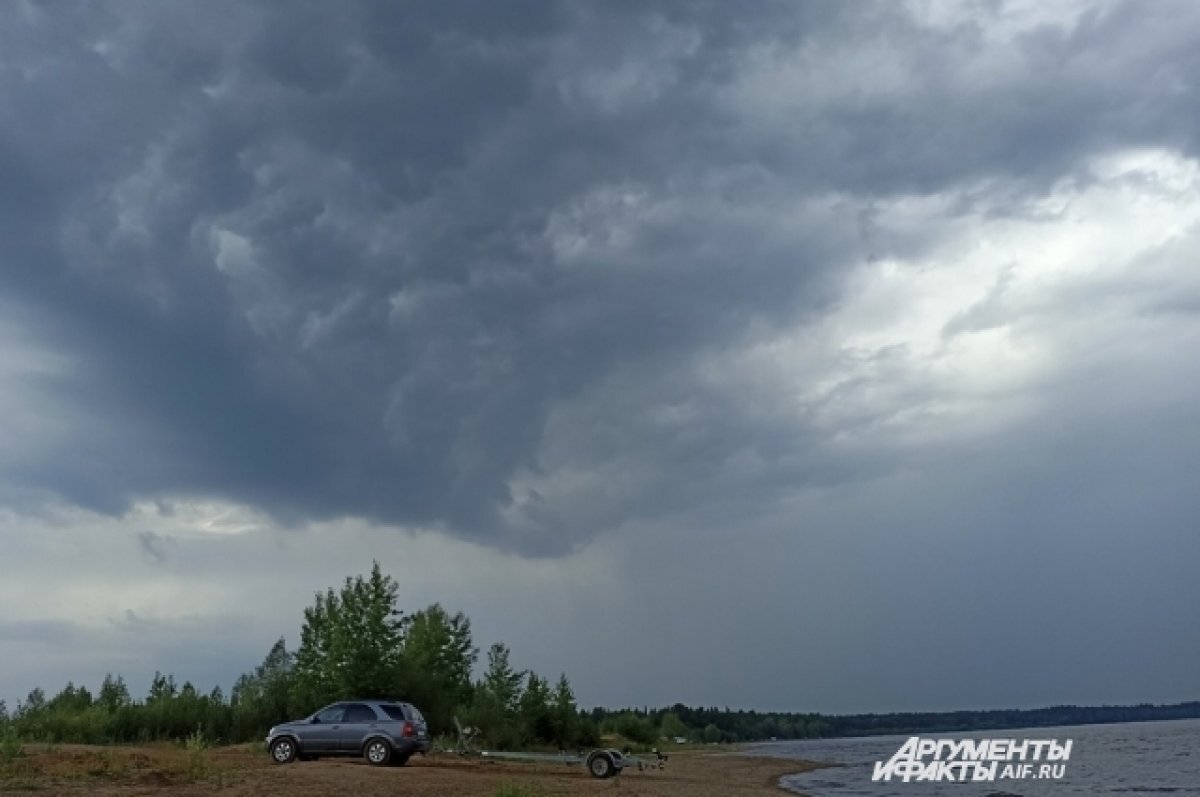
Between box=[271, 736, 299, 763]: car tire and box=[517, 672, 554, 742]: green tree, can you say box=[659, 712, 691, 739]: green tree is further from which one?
box=[271, 736, 299, 763]: car tire

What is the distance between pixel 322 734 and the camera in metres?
34.8

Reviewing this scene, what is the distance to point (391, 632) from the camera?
67188mm

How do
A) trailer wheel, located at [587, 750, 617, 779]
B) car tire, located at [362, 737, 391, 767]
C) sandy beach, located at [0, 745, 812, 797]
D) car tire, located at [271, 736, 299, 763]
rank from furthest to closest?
trailer wheel, located at [587, 750, 617, 779]
car tire, located at [271, 736, 299, 763]
car tire, located at [362, 737, 391, 767]
sandy beach, located at [0, 745, 812, 797]

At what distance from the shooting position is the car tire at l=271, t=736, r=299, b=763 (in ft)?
114

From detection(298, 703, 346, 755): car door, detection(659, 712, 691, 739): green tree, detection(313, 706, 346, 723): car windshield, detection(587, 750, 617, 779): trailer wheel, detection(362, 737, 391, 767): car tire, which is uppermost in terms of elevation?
detection(313, 706, 346, 723): car windshield

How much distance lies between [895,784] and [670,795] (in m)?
26.5

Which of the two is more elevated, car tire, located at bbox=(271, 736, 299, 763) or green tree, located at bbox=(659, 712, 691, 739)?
car tire, located at bbox=(271, 736, 299, 763)

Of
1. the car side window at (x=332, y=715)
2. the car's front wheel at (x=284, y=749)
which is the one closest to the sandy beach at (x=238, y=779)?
the car's front wheel at (x=284, y=749)

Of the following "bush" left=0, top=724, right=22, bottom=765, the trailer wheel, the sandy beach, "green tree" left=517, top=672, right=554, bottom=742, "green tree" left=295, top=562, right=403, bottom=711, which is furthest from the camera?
"green tree" left=517, top=672, right=554, bottom=742

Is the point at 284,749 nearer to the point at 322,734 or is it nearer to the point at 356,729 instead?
the point at 322,734

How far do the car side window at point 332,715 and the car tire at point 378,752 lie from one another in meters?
1.64

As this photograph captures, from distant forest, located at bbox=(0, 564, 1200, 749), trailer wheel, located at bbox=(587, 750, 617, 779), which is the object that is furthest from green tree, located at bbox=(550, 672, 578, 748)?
trailer wheel, located at bbox=(587, 750, 617, 779)

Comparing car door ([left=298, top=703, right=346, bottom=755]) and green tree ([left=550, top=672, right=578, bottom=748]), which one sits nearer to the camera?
car door ([left=298, top=703, right=346, bottom=755])

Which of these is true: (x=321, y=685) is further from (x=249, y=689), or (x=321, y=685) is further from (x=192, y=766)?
(x=192, y=766)
